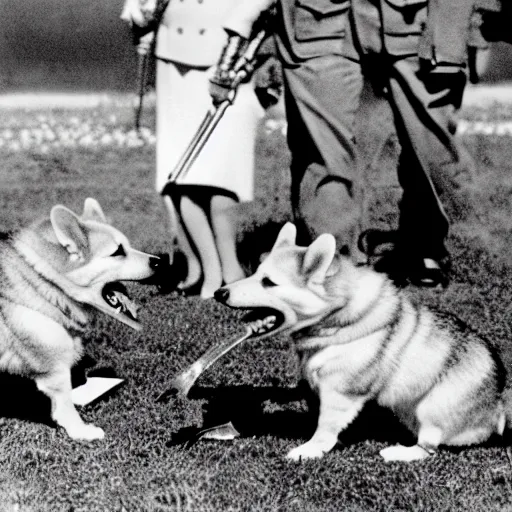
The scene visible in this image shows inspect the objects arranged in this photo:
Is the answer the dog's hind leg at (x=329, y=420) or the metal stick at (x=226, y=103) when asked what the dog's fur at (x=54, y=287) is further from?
the metal stick at (x=226, y=103)

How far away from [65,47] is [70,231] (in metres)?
7.83

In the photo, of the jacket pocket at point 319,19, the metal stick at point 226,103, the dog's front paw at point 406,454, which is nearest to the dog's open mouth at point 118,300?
the dog's front paw at point 406,454

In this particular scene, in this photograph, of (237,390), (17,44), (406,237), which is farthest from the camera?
(17,44)

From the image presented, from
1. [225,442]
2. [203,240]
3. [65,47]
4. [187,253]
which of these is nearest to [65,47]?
[65,47]

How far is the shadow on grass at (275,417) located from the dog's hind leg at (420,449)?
180mm

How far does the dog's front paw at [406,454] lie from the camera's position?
3963 mm

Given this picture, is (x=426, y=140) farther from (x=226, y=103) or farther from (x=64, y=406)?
(x=64, y=406)

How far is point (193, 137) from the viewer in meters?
5.86

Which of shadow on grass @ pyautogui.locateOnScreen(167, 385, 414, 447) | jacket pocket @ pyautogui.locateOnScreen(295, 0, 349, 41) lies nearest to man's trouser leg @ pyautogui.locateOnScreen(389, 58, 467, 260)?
jacket pocket @ pyautogui.locateOnScreen(295, 0, 349, 41)

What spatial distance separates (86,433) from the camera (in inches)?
163

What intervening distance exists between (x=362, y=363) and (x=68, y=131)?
874 cm

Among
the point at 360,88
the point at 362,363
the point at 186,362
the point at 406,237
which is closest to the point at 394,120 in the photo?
the point at 360,88

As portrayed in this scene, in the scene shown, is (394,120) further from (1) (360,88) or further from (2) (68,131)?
(2) (68,131)

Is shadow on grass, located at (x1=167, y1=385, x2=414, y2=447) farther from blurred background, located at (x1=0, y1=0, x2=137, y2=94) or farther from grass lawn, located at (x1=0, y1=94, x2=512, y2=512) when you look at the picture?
blurred background, located at (x1=0, y1=0, x2=137, y2=94)
